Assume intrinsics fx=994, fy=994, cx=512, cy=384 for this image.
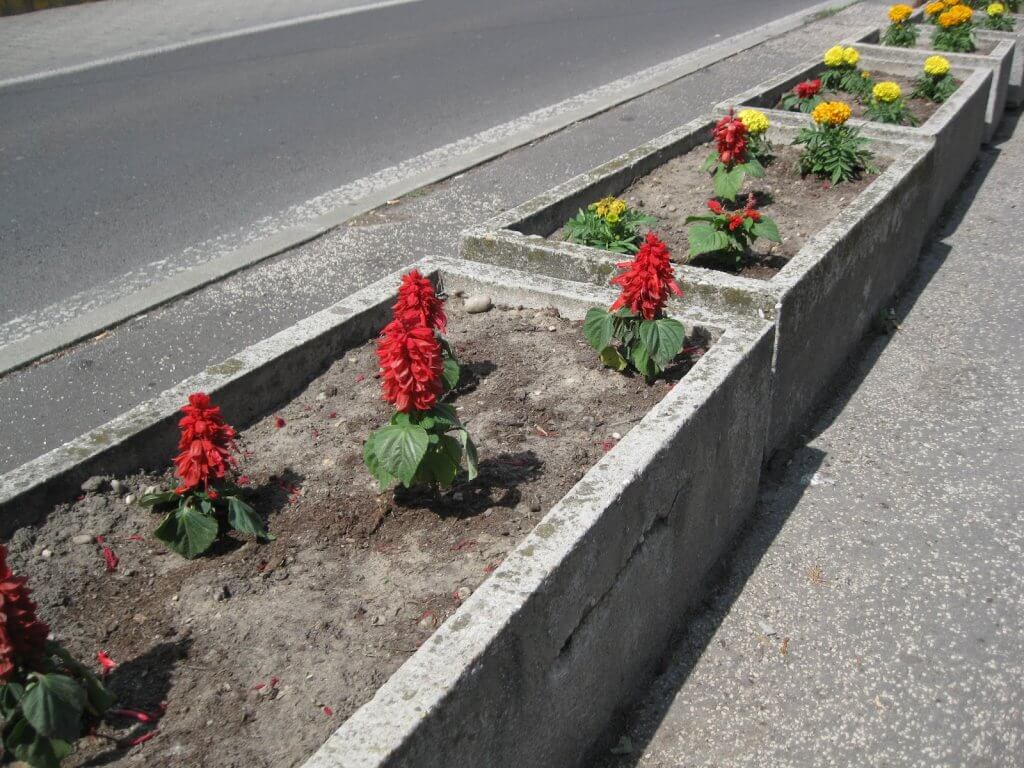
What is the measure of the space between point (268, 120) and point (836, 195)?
5.40 meters

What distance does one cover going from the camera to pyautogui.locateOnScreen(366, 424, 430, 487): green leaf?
8.85ft

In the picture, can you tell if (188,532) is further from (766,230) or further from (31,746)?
(766,230)

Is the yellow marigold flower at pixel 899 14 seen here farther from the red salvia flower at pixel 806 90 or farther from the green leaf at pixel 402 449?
the green leaf at pixel 402 449

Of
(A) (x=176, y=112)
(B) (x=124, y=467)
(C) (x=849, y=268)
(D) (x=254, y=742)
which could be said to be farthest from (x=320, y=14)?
(D) (x=254, y=742)

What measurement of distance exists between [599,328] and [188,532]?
5.31ft

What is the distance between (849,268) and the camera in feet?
14.9

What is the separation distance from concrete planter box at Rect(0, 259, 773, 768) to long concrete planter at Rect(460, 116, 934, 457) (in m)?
0.24

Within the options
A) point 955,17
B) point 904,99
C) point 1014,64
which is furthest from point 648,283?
point 1014,64

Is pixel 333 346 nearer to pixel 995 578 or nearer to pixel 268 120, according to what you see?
pixel 995 578

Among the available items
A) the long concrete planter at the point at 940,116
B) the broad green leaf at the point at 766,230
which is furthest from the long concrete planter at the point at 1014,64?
the broad green leaf at the point at 766,230

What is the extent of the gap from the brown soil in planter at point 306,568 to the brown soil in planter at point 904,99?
4.31m

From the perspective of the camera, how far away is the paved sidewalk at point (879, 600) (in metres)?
2.88

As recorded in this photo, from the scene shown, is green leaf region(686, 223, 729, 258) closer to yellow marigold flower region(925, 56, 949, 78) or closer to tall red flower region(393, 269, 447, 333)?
tall red flower region(393, 269, 447, 333)

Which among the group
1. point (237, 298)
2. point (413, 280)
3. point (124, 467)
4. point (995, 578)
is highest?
point (413, 280)
